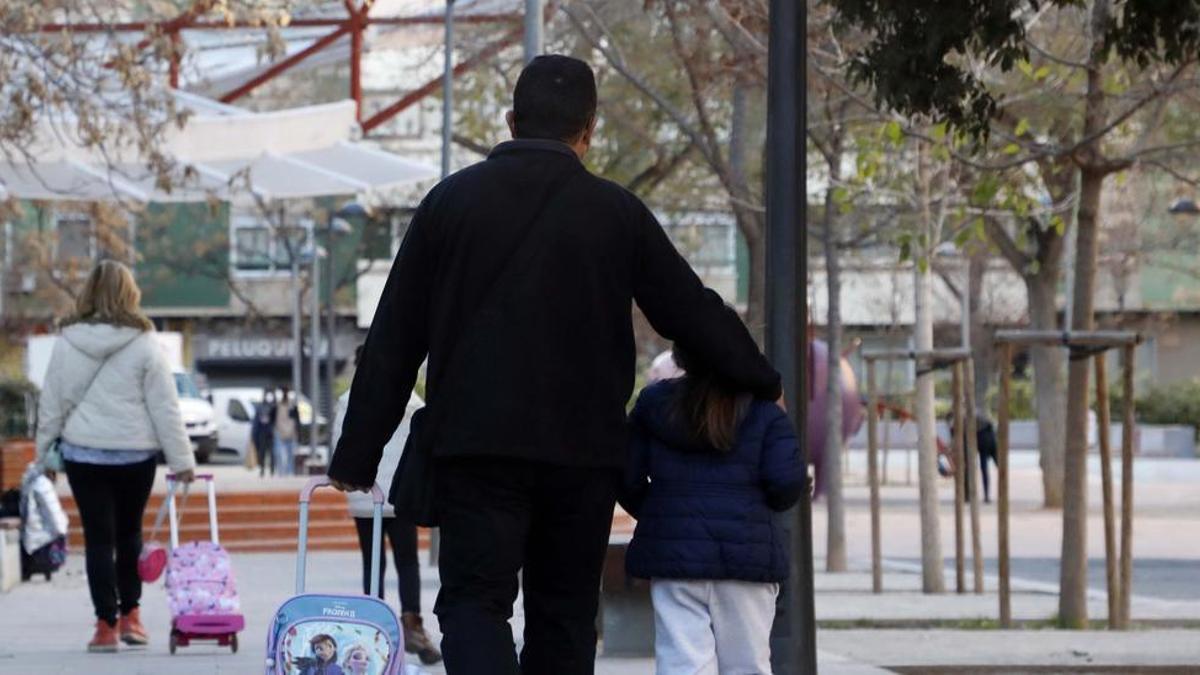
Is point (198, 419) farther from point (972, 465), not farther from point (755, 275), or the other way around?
point (972, 465)

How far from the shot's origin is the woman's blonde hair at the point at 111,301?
1047 centimetres

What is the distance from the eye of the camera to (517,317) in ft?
17.3

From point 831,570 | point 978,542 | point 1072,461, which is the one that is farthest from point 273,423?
point 1072,461

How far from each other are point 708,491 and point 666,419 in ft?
0.73

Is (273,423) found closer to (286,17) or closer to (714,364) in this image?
(286,17)

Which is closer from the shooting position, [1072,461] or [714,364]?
[714,364]

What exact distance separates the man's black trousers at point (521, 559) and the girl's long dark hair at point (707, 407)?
0.62 meters

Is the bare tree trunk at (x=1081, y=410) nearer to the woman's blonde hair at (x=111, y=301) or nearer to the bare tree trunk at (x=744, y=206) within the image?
the bare tree trunk at (x=744, y=206)

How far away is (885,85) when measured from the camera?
8.97 metres

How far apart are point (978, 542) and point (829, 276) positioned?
3807mm

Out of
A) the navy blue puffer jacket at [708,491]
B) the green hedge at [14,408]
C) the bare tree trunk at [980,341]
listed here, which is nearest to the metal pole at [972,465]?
the navy blue puffer jacket at [708,491]

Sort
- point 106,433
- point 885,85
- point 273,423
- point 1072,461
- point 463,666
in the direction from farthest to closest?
point 273,423 < point 1072,461 < point 106,433 < point 885,85 < point 463,666

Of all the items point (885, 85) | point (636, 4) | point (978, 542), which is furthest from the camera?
point (636, 4)

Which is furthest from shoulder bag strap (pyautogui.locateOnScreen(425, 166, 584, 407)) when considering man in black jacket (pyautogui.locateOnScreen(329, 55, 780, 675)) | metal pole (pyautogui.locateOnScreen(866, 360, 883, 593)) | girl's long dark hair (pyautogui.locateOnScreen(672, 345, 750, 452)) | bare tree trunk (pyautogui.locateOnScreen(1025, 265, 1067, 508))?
bare tree trunk (pyautogui.locateOnScreen(1025, 265, 1067, 508))
